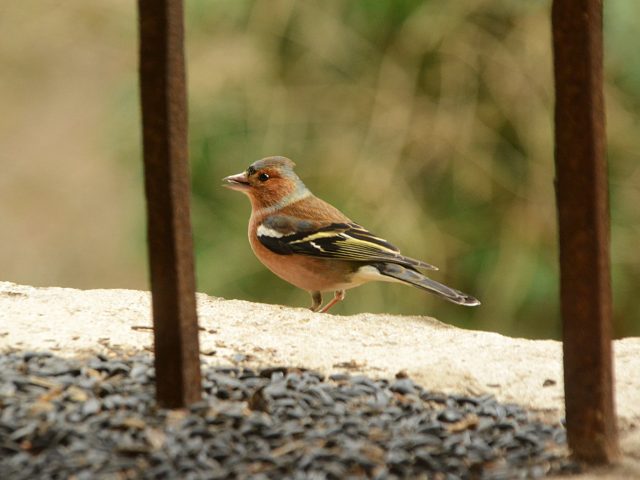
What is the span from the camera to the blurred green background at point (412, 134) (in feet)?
20.2

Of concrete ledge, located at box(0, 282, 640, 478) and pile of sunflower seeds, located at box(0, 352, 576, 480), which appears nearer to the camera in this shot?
pile of sunflower seeds, located at box(0, 352, 576, 480)

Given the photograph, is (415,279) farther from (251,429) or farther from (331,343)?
→ (251,429)

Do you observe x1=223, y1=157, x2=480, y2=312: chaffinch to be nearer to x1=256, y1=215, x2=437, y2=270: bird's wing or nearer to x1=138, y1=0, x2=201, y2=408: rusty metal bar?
x1=256, y1=215, x2=437, y2=270: bird's wing

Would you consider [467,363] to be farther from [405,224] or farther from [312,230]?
[405,224]

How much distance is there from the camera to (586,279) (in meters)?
2.40

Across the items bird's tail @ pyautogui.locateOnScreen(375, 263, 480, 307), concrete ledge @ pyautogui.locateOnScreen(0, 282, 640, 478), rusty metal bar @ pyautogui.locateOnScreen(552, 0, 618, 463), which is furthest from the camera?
bird's tail @ pyautogui.locateOnScreen(375, 263, 480, 307)

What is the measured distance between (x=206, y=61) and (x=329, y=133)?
956 mm

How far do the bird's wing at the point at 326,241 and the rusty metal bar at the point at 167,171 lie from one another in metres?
2.26

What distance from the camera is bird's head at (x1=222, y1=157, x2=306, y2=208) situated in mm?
5027

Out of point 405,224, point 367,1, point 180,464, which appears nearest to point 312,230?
point 405,224

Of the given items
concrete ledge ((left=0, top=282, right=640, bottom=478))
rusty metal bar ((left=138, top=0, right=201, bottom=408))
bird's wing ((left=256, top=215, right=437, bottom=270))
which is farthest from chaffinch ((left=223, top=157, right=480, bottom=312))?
rusty metal bar ((left=138, top=0, right=201, bottom=408))

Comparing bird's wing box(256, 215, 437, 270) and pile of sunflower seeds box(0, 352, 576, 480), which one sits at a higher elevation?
bird's wing box(256, 215, 437, 270)

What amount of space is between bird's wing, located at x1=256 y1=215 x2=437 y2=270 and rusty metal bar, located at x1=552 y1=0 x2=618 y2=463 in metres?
2.21

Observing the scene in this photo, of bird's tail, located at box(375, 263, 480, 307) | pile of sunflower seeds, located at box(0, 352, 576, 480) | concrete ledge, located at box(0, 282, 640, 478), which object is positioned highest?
bird's tail, located at box(375, 263, 480, 307)
